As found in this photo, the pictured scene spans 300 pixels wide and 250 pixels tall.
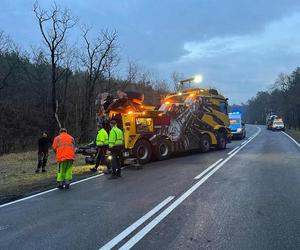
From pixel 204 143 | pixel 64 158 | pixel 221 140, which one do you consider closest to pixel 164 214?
pixel 64 158

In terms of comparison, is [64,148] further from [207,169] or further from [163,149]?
[163,149]

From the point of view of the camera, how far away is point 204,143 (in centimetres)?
2506

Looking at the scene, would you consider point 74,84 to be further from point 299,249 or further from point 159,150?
point 299,249

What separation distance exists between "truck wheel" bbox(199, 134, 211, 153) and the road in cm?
998

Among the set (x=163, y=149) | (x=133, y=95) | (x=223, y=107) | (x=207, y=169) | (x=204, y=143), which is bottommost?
(x=207, y=169)

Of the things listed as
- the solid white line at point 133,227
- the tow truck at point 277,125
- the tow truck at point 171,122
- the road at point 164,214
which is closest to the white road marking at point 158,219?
the road at point 164,214

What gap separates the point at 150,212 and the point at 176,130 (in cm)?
1391

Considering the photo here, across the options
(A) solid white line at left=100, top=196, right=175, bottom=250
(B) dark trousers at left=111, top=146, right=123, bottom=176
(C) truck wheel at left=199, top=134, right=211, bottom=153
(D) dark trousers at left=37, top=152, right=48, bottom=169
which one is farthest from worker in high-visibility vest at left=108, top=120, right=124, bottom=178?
(C) truck wheel at left=199, top=134, right=211, bottom=153

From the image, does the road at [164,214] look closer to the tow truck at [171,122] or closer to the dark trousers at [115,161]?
the dark trousers at [115,161]

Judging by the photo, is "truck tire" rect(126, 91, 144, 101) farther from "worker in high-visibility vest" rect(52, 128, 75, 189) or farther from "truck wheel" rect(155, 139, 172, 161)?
"worker in high-visibility vest" rect(52, 128, 75, 189)

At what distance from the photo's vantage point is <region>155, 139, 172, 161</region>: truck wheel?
21.4 meters

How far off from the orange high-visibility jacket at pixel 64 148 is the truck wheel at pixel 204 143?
40.6 ft

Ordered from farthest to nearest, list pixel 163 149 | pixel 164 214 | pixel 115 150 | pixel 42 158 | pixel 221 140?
pixel 221 140, pixel 163 149, pixel 42 158, pixel 115 150, pixel 164 214

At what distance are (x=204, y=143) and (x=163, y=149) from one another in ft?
12.9
